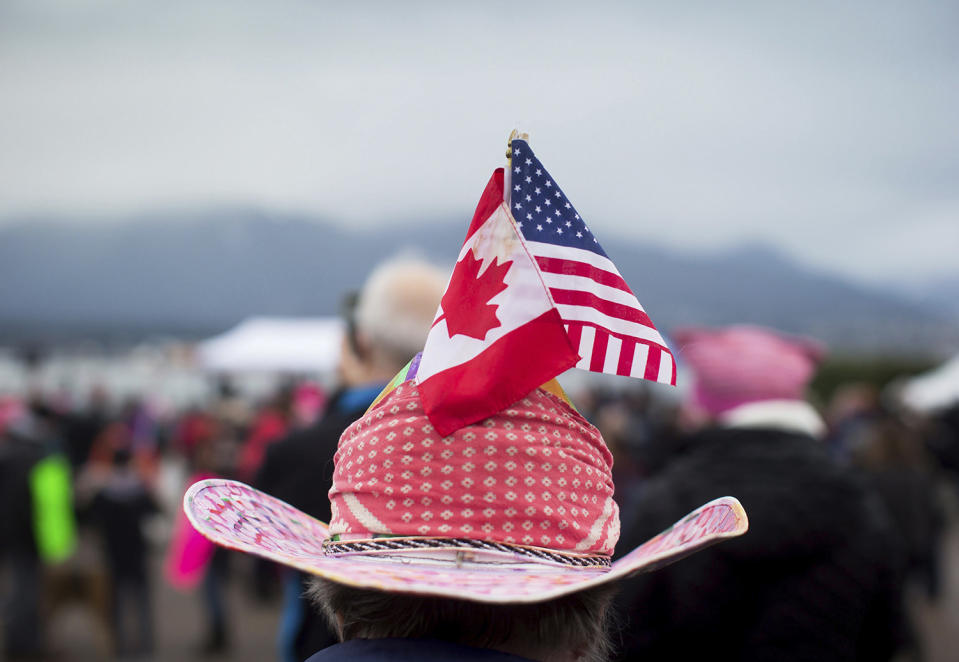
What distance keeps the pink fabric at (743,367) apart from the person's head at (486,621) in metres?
1.73

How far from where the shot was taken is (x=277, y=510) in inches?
58.6

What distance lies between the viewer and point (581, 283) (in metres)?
1.35

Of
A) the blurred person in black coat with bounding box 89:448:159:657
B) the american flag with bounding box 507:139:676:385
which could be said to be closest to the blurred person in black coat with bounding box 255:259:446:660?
the american flag with bounding box 507:139:676:385

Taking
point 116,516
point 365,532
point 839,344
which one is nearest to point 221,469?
point 116,516

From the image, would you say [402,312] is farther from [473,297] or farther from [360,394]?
[473,297]

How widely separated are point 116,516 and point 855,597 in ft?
21.2

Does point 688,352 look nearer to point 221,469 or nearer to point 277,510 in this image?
Result: point 277,510

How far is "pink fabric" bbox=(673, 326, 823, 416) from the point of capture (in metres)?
2.91

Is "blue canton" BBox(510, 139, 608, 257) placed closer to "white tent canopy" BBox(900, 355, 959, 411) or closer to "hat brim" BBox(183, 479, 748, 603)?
"hat brim" BBox(183, 479, 748, 603)

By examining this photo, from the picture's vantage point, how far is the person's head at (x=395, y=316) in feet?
8.56

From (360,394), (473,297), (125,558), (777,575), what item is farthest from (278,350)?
(473,297)

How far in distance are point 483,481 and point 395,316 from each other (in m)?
1.48

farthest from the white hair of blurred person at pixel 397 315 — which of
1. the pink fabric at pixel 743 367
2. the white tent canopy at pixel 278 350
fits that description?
the white tent canopy at pixel 278 350

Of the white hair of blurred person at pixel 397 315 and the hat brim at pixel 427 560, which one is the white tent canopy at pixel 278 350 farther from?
the hat brim at pixel 427 560
